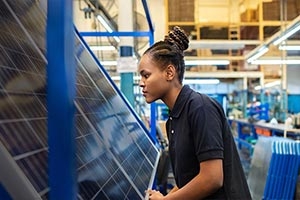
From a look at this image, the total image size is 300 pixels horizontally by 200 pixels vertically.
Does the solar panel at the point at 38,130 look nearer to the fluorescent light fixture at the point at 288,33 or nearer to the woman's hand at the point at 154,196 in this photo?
the woman's hand at the point at 154,196

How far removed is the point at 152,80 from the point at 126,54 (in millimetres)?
3143

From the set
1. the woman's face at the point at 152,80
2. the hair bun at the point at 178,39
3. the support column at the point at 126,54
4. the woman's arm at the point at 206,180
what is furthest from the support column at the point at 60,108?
the support column at the point at 126,54

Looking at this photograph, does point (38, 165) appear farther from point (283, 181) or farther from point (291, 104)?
point (291, 104)

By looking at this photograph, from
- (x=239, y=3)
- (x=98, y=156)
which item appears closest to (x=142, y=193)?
(x=98, y=156)

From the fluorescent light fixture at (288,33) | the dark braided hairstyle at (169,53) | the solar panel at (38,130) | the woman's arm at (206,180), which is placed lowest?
the woman's arm at (206,180)

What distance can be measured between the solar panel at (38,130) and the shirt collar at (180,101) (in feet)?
1.13

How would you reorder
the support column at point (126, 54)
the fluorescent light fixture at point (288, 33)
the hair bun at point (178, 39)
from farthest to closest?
the fluorescent light fixture at point (288, 33) < the support column at point (126, 54) < the hair bun at point (178, 39)

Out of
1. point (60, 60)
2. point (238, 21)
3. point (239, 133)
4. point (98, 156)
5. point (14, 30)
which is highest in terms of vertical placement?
point (238, 21)

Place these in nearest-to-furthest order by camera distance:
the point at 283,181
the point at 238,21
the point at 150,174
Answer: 1. the point at 150,174
2. the point at 283,181
3. the point at 238,21

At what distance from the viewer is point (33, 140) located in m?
1.06

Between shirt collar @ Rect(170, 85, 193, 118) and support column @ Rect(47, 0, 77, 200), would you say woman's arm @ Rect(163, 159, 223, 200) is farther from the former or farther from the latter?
support column @ Rect(47, 0, 77, 200)

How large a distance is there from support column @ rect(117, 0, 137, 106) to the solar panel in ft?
6.41

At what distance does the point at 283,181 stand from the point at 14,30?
4713 mm

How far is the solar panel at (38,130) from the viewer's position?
0.93 metres
